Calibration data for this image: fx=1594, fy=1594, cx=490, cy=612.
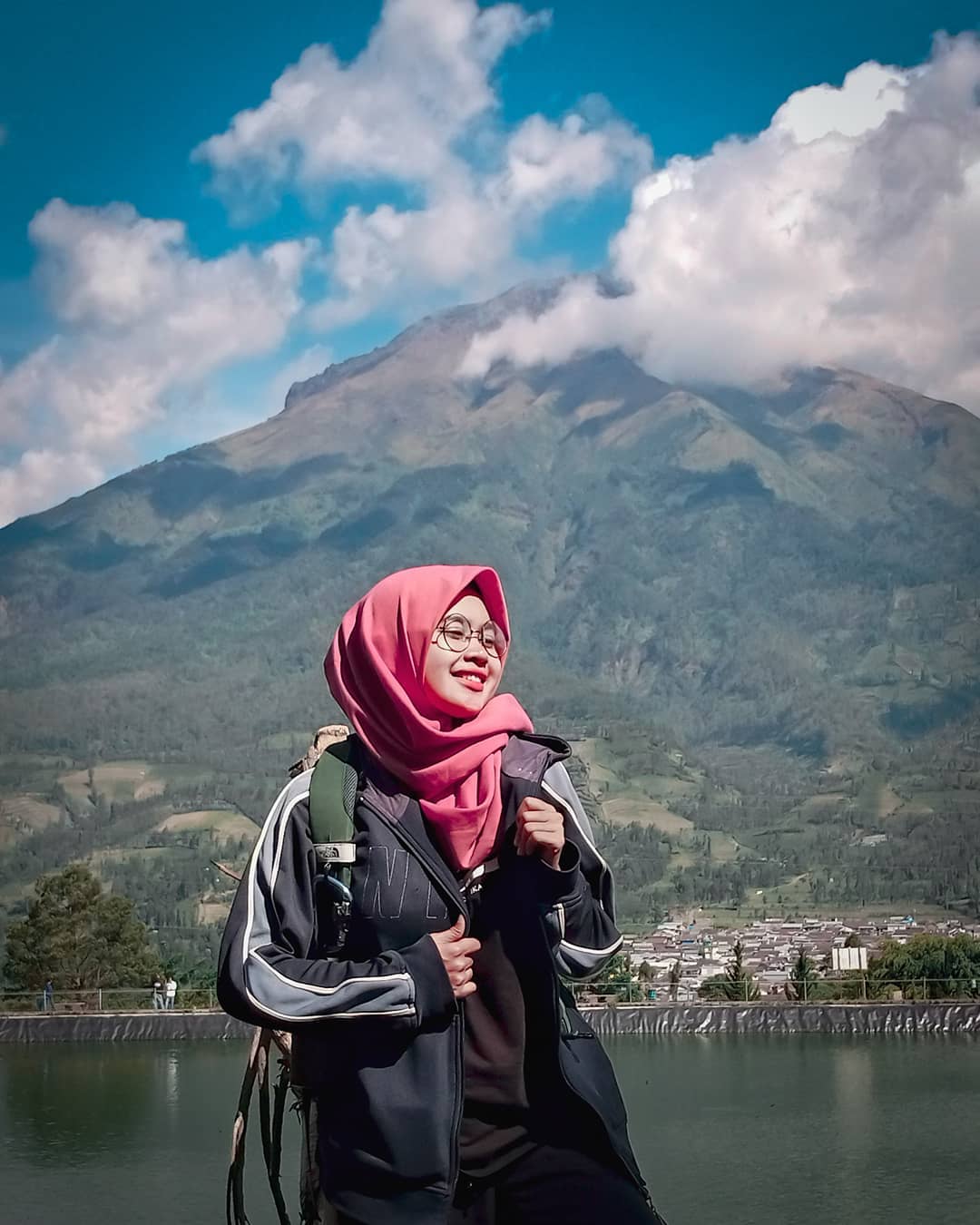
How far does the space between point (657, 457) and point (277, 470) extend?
4155cm

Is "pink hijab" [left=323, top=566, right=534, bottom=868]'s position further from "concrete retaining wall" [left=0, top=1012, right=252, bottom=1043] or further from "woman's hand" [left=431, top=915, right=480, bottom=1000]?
"concrete retaining wall" [left=0, top=1012, right=252, bottom=1043]

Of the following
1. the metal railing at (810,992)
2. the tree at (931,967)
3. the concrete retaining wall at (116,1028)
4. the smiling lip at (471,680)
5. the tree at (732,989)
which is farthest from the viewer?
the tree at (732,989)

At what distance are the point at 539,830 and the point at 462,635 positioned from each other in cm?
33

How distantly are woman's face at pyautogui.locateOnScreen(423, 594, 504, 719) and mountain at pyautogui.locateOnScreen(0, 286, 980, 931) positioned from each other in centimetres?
7095

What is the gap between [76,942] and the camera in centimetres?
2077

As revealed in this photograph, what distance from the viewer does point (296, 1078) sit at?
2270mm

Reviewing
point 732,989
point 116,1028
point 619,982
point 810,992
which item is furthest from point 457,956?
point 619,982

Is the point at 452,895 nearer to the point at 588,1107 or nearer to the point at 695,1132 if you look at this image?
the point at 588,1107

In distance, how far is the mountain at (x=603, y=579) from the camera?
10006cm

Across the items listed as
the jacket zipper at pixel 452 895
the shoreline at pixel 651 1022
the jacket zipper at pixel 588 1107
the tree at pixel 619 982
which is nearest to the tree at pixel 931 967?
the shoreline at pixel 651 1022

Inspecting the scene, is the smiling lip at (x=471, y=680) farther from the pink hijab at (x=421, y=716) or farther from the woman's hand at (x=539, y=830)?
the woman's hand at (x=539, y=830)

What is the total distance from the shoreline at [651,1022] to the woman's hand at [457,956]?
14.1 m

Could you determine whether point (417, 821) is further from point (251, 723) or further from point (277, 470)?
point (277, 470)

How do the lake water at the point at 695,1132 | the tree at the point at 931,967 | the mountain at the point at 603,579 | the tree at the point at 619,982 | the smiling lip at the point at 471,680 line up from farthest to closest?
1. the mountain at the point at 603,579
2. the tree at the point at 619,982
3. the tree at the point at 931,967
4. the lake water at the point at 695,1132
5. the smiling lip at the point at 471,680
